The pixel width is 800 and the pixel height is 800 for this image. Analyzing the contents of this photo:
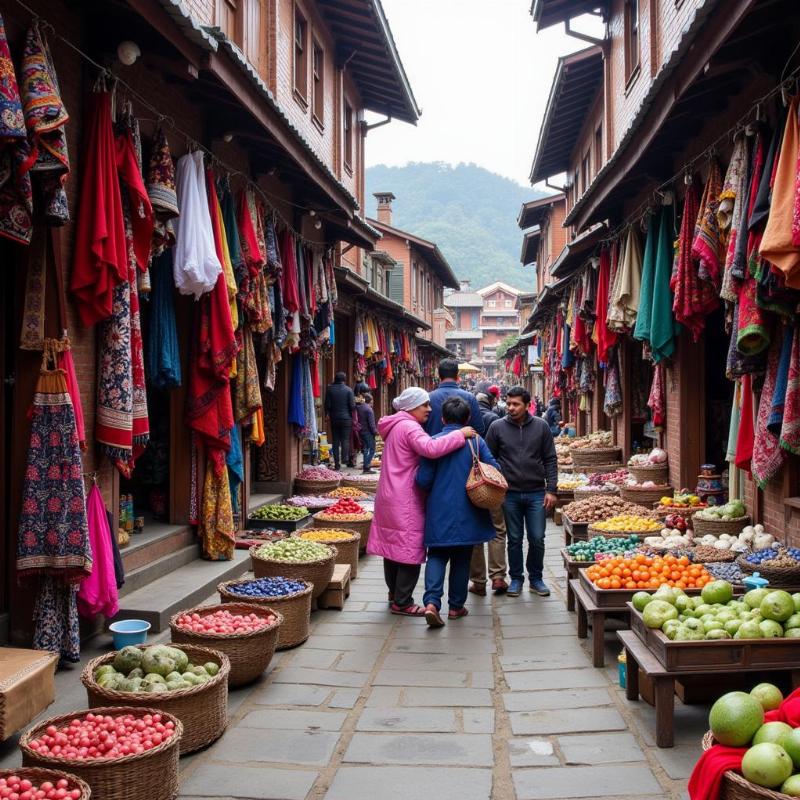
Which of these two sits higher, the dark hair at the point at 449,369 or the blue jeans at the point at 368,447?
the dark hair at the point at 449,369

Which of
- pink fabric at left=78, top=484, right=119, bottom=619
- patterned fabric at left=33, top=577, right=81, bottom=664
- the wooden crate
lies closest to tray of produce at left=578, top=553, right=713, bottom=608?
the wooden crate

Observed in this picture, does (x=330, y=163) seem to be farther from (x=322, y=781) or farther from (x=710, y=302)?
(x=322, y=781)

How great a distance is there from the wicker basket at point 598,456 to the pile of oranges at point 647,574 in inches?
314

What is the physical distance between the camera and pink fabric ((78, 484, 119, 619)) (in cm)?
567

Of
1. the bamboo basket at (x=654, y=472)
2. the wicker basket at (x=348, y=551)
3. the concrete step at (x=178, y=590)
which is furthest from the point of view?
the bamboo basket at (x=654, y=472)

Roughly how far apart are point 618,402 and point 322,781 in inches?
422

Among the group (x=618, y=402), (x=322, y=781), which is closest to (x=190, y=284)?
(x=322, y=781)

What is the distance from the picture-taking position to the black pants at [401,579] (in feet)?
23.4

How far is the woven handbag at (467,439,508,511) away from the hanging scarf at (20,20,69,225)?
11.5 feet

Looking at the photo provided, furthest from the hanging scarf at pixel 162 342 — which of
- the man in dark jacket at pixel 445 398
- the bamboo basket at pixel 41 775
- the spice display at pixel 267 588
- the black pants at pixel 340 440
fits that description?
the black pants at pixel 340 440

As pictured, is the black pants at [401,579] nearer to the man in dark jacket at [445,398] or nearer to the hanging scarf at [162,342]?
the man in dark jacket at [445,398]

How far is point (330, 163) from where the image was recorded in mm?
16984

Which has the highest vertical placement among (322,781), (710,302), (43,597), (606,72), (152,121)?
(606,72)

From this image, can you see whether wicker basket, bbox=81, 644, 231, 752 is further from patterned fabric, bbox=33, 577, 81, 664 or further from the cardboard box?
patterned fabric, bbox=33, 577, 81, 664
